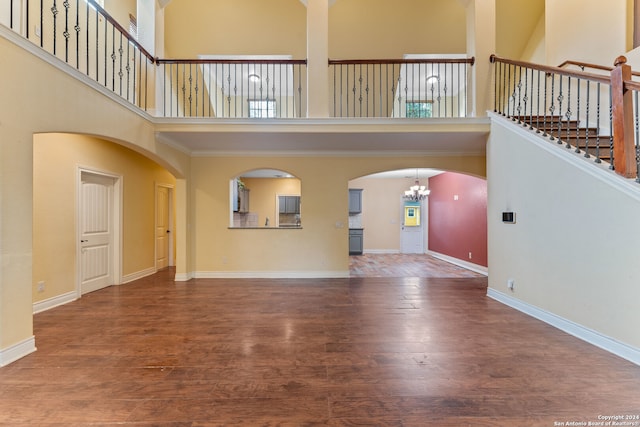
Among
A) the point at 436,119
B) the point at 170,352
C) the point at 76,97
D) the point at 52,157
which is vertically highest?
the point at 436,119

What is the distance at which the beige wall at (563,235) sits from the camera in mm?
2389

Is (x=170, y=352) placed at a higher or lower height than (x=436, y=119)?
lower

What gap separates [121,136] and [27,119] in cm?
114

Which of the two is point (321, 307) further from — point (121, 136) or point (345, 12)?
point (345, 12)

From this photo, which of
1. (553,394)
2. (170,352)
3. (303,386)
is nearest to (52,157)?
(170,352)

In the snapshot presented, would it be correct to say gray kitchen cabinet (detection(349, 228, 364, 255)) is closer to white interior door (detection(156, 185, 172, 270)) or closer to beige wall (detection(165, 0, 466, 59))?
beige wall (detection(165, 0, 466, 59))

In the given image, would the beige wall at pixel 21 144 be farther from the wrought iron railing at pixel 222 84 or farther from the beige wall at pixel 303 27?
the beige wall at pixel 303 27

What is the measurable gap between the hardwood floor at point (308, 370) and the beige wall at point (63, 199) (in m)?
0.62

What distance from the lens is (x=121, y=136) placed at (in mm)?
3463

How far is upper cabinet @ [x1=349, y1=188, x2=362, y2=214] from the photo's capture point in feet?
29.2

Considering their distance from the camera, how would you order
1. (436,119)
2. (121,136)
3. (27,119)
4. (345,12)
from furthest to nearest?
(345,12) < (436,119) < (121,136) < (27,119)

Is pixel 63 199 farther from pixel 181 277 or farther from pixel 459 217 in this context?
→ pixel 459 217

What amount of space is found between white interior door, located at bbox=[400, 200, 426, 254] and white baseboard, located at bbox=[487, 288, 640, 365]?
553 cm

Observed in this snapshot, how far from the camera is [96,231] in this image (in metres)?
4.60
